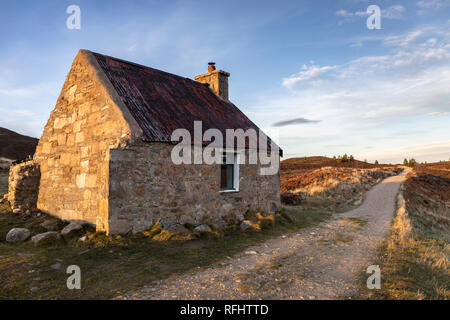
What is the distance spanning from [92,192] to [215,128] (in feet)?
15.3

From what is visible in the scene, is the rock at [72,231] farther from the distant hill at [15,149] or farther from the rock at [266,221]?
the distant hill at [15,149]

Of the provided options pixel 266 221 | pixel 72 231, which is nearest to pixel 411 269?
pixel 266 221

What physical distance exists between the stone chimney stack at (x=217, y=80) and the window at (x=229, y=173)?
191 inches

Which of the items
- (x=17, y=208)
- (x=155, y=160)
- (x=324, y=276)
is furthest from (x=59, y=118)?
(x=324, y=276)

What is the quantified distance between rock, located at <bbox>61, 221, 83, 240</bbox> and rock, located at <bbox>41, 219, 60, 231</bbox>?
79cm

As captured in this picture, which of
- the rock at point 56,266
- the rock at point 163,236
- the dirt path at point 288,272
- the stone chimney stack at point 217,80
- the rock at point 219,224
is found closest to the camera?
the dirt path at point 288,272

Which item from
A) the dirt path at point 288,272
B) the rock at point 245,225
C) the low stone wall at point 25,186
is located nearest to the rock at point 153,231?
the dirt path at point 288,272

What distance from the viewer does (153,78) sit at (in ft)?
36.5

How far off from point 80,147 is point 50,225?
2.53m

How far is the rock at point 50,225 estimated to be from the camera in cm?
832

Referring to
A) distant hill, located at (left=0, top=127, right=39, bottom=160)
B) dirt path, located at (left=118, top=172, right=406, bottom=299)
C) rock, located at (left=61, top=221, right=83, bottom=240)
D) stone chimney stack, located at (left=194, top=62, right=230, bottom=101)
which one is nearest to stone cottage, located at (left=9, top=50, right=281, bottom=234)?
rock, located at (left=61, top=221, right=83, bottom=240)

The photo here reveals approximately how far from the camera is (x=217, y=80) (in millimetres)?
14086

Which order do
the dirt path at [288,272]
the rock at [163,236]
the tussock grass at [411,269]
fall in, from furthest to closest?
the rock at [163,236] → the tussock grass at [411,269] → the dirt path at [288,272]
